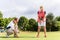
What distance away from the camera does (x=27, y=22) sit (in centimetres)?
1337

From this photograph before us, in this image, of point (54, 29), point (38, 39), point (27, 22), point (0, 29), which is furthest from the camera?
point (54, 29)

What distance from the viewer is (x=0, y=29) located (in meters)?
11.8

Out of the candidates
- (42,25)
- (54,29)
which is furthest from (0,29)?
(54,29)

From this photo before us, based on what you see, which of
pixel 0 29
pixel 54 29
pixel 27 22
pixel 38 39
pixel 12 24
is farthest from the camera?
pixel 54 29

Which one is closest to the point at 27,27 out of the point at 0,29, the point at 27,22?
the point at 27,22

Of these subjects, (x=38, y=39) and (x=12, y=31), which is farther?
(x=12, y=31)

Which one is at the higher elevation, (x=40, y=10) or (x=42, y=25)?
(x=40, y=10)

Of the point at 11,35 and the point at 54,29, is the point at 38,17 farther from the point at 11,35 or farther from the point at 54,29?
the point at 54,29

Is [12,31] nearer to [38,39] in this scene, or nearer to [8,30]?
[8,30]

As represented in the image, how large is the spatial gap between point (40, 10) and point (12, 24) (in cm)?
139

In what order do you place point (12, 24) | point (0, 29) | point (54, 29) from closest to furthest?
1. point (12, 24)
2. point (0, 29)
3. point (54, 29)

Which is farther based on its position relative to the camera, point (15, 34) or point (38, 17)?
point (15, 34)

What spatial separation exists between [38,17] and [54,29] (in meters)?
6.67

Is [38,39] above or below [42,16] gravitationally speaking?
below
